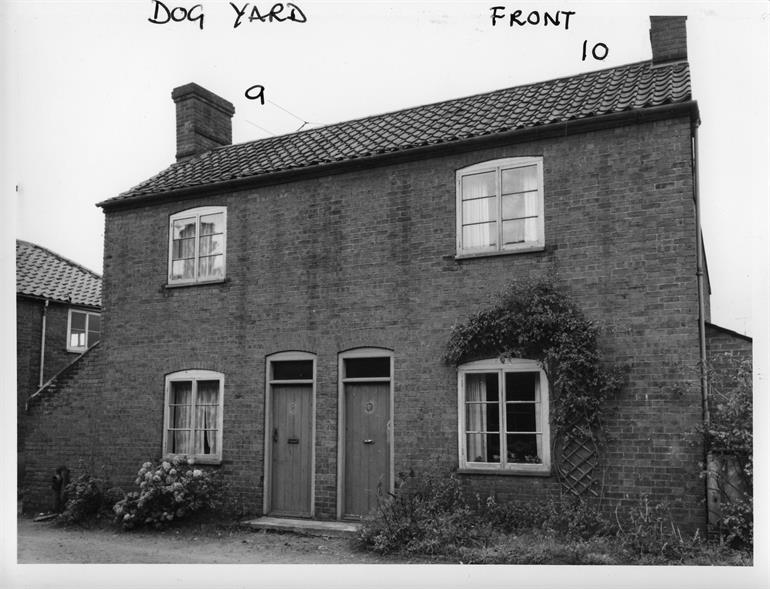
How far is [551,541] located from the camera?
9.96 m

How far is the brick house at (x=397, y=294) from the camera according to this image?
1076 cm

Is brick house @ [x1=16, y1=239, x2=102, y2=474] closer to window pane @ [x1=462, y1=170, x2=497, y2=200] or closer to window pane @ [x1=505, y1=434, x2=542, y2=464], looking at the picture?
window pane @ [x1=462, y1=170, x2=497, y2=200]

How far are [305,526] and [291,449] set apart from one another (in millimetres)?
1478

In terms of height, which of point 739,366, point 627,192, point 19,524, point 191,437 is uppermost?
point 627,192

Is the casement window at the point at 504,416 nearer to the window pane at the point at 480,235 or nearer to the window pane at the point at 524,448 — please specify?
the window pane at the point at 524,448

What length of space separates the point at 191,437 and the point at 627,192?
8569 millimetres

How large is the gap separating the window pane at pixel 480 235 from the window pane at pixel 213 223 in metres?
4.78

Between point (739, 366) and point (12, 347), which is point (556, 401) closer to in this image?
point (739, 366)

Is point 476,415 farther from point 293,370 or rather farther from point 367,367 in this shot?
point 293,370

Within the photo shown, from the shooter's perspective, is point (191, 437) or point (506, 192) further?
point (191, 437)

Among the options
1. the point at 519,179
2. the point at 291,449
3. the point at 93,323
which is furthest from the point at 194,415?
the point at 93,323

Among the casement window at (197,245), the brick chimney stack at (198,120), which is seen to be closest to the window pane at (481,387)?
the casement window at (197,245)

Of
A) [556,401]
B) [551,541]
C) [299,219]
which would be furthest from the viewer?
[299,219]

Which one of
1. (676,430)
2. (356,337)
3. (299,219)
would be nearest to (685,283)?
(676,430)
